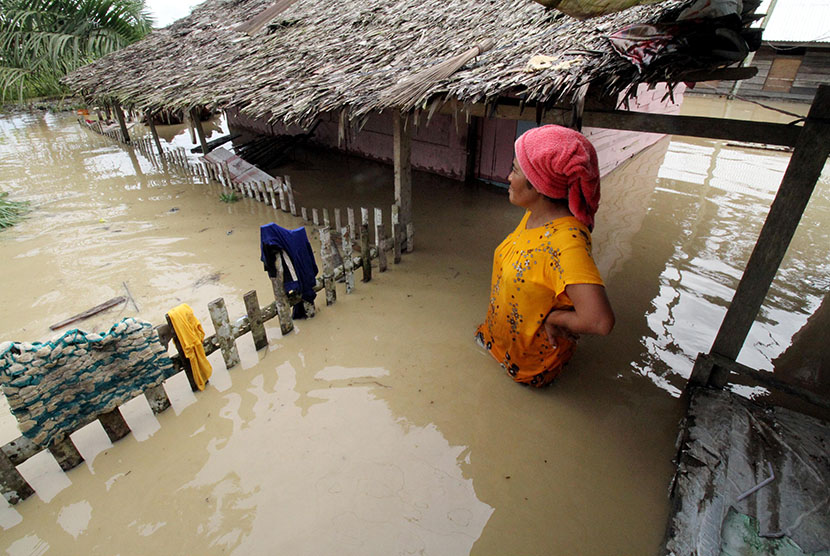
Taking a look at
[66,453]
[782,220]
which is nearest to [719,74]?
[782,220]

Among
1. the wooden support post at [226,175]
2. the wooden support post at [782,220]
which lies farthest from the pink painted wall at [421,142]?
the wooden support post at [782,220]

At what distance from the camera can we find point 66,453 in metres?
2.69

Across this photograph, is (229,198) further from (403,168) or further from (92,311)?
(403,168)

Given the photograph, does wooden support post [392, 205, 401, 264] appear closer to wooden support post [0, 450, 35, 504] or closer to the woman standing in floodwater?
the woman standing in floodwater

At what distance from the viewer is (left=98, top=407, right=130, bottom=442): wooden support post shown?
2840 mm

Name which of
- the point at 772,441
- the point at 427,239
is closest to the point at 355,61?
the point at 427,239

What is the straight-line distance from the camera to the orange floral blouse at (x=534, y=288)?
2328 mm

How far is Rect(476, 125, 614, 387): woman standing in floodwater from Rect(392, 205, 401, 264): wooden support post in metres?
2.34

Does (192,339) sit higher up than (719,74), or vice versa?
(719,74)

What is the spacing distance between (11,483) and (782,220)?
5.26 m

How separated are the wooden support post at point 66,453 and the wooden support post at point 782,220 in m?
4.84

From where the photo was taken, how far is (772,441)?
2.64m

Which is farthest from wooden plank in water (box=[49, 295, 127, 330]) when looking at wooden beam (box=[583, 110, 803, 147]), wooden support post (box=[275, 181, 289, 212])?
wooden beam (box=[583, 110, 803, 147])

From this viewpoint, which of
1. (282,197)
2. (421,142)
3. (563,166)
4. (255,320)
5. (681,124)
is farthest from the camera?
(421,142)
